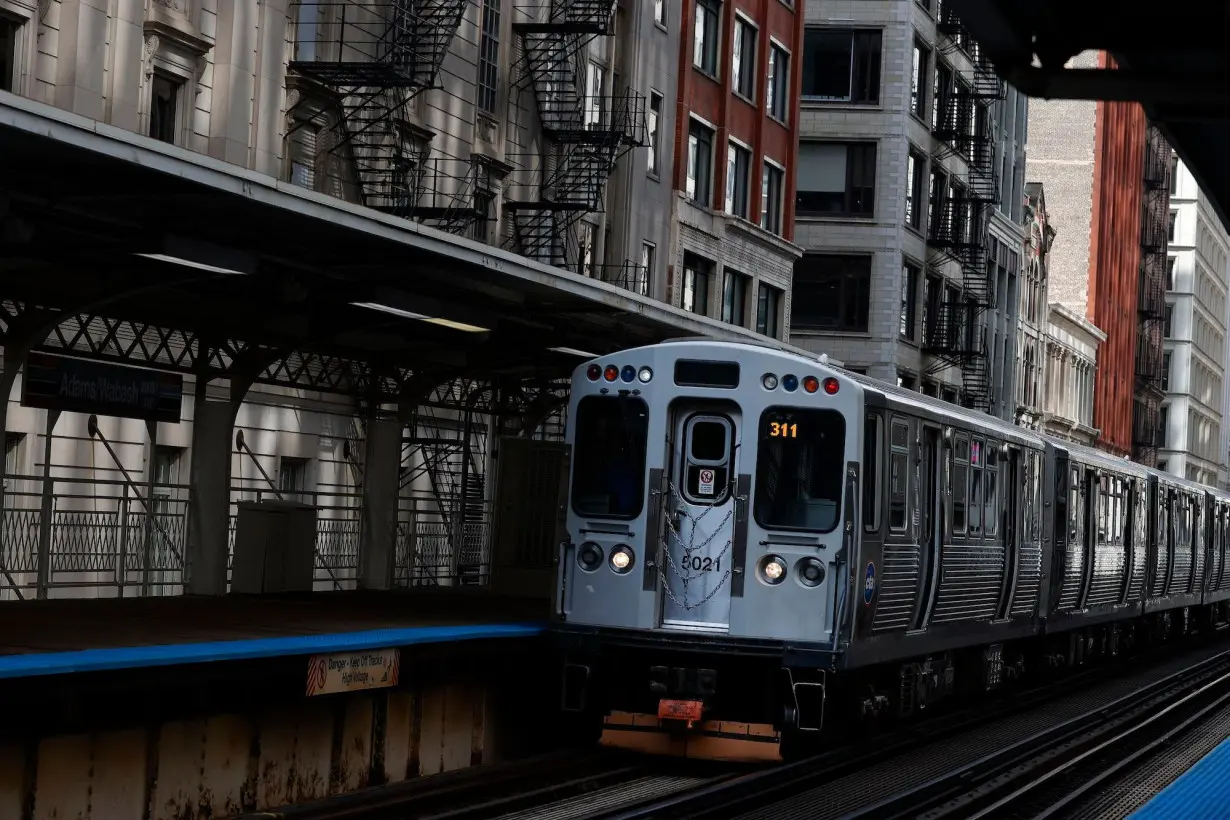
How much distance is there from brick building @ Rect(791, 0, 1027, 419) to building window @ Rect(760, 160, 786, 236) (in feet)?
21.6

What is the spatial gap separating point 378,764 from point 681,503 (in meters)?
3.22

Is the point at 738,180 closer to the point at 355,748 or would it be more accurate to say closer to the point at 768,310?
the point at 768,310

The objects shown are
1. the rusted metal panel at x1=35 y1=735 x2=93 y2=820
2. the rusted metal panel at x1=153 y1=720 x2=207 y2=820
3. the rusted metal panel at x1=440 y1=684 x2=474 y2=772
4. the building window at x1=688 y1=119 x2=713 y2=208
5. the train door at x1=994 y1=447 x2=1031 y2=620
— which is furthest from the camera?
the building window at x1=688 y1=119 x2=713 y2=208

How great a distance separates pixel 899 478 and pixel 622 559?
8.40 feet

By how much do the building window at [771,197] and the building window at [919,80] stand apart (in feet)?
28.8

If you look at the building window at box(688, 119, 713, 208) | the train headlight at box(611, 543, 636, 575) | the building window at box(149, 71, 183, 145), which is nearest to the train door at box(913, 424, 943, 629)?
the train headlight at box(611, 543, 636, 575)

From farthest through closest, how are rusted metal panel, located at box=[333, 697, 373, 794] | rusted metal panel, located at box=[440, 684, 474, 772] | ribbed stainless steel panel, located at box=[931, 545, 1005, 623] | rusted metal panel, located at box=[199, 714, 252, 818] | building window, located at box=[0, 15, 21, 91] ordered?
1. building window, located at box=[0, 15, 21, 91]
2. ribbed stainless steel panel, located at box=[931, 545, 1005, 623]
3. rusted metal panel, located at box=[440, 684, 474, 772]
4. rusted metal panel, located at box=[333, 697, 373, 794]
5. rusted metal panel, located at box=[199, 714, 252, 818]

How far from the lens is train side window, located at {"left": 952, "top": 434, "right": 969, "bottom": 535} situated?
1858 cm

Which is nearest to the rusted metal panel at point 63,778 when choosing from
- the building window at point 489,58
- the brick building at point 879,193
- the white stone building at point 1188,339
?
the building window at point 489,58

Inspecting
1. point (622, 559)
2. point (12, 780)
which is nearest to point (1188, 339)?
point (622, 559)

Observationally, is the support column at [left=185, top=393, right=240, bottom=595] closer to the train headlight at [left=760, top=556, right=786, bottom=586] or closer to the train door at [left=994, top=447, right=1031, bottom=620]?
the train headlight at [left=760, top=556, right=786, bottom=586]

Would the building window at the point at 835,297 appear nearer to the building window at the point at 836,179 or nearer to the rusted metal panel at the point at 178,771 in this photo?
the building window at the point at 836,179

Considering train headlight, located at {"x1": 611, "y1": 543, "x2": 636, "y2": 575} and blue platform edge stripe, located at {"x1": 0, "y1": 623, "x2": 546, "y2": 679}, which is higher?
train headlight, located at {"x1": 611, "y1": 543, "x2": 636, "y2": 575}

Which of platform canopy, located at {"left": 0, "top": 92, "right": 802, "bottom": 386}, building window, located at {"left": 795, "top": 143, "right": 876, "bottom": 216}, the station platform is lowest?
the station platform
